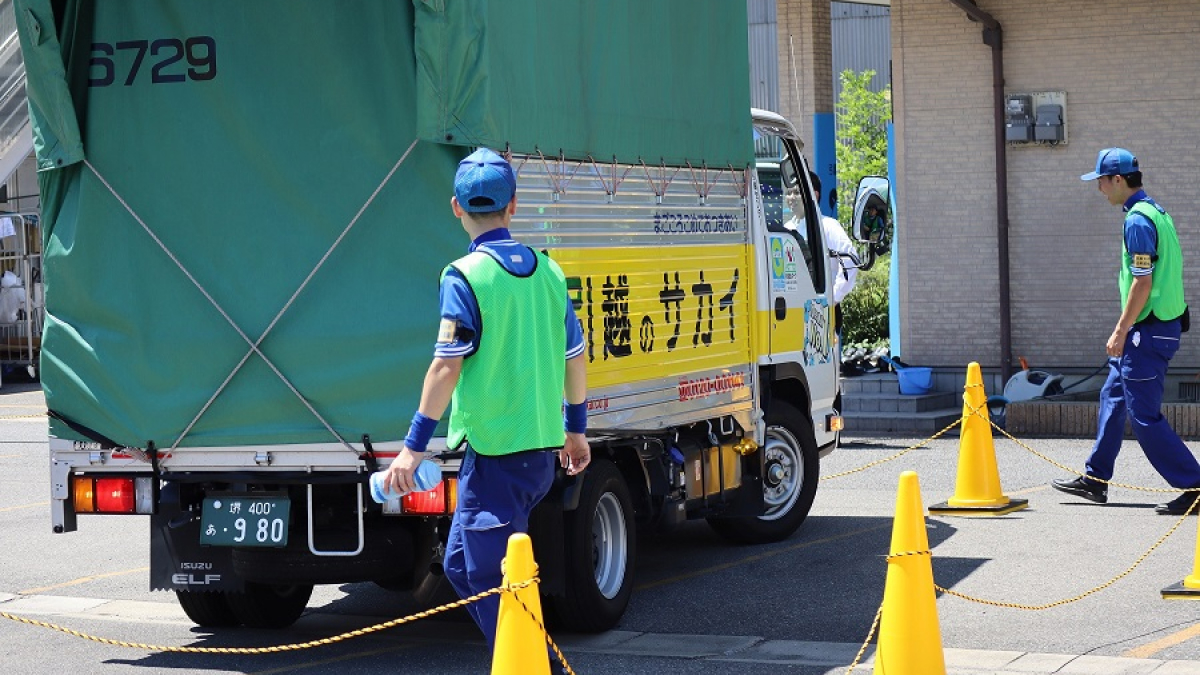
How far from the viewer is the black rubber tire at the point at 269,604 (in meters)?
8.63

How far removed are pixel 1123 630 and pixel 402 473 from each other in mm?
3677

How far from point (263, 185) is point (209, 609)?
2.25 m

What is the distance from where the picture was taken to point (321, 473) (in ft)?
25.2

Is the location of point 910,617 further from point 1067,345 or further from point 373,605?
point 1067,345

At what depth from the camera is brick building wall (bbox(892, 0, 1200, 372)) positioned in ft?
54.7

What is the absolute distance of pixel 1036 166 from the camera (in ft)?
56.9

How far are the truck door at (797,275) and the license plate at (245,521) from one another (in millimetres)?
3831

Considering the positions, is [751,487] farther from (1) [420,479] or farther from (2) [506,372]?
(1) [420,479]

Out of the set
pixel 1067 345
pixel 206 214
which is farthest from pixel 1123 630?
pixel 1067 345

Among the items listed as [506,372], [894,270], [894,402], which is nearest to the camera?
[506,372]

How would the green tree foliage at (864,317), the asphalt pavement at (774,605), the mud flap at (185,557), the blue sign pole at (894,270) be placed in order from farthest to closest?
the green tree foliage at (864,317)
the blue sign pole at (894,270)
the mud flap at (185,557)
the asphalt pavement at (774,605)

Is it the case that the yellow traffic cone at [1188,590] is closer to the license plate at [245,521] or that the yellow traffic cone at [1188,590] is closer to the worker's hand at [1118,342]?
the worker's hand at [1118,342]

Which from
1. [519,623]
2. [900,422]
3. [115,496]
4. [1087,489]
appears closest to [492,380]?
[519,623]

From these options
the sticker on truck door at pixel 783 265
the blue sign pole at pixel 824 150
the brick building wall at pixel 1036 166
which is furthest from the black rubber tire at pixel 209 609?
the blue sign pole at pixel 824 150
